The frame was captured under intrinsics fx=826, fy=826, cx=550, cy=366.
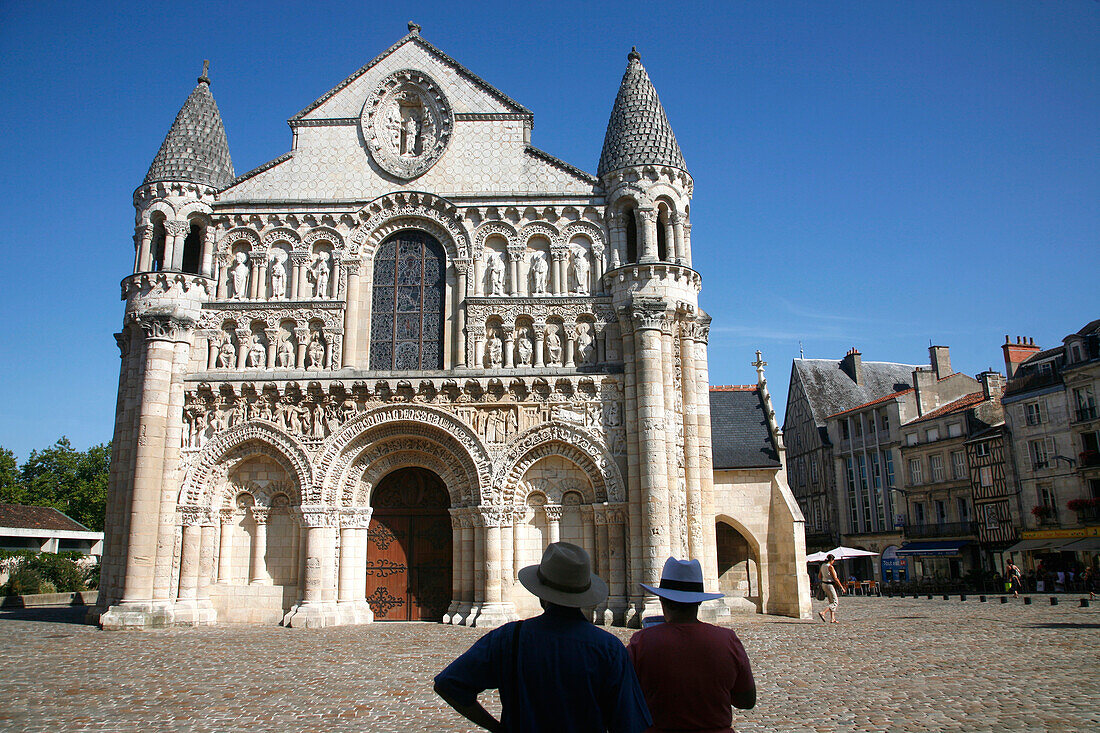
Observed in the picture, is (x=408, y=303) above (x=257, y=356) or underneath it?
above

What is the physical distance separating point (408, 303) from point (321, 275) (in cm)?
229

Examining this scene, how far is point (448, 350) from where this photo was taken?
20.3 m

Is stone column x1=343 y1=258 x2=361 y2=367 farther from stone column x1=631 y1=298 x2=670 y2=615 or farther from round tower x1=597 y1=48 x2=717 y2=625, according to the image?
stone column x1=631 y1=298 x2=670 y2=615

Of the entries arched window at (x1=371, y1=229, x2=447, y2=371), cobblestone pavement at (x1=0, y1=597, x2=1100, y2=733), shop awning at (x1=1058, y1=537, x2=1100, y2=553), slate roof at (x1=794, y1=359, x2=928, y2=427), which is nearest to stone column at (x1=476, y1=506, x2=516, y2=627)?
cobblestone pavement at (x1=0, y1=597, x2=1100, y2=733)

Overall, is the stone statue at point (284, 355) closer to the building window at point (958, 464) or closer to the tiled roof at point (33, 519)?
the tiled roof at point (33, 519)

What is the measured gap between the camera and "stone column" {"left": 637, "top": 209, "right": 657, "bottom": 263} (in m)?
20.0

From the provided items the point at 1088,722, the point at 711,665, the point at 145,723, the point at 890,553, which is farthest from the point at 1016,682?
the point at 890,553

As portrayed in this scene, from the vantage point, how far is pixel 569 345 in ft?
65.5

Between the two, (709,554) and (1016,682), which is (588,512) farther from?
(1016,682)

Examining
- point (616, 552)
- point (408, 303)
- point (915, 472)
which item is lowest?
point (616, 552)

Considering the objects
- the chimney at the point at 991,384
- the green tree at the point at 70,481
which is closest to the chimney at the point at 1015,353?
the chimney at the point at 991,384

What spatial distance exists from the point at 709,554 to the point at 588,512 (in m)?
2.93

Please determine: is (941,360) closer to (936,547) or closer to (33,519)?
(936,547)

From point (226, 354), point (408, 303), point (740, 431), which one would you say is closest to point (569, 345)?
point (408, 303)
